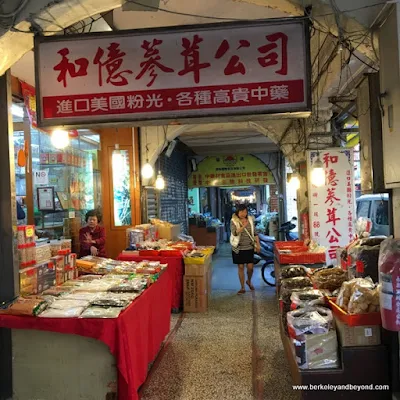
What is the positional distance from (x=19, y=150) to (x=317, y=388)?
5.11 metres

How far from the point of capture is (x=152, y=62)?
9.41 ft

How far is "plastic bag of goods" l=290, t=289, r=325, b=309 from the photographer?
3324 millimetres

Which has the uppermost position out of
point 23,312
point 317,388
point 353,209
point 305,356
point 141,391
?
point 353,209

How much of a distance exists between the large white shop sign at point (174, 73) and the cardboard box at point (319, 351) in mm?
1788

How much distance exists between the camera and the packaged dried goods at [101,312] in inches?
123

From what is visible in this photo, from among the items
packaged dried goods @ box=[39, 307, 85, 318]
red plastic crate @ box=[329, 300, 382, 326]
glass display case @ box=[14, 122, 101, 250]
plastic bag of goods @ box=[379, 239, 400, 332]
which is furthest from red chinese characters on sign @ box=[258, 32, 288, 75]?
glass display case @ box=[14, 122, 101, 250]

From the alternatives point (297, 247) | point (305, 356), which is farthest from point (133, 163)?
point (305, 356)

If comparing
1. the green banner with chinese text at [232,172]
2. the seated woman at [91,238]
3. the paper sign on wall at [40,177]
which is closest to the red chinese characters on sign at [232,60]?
the seated woman at [91,238]

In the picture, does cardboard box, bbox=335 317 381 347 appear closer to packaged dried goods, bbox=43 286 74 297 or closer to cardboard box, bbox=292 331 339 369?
cardboard box, bbox=292 331 339 369

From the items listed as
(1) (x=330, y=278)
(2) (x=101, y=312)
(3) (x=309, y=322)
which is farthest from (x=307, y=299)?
(2) (x=101, y=312)

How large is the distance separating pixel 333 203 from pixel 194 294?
2.96 metres

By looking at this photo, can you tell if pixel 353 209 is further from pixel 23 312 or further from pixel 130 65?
pixel 23 312

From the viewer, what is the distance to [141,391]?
12.4 ft

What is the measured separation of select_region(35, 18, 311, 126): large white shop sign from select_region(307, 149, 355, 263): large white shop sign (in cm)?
413
